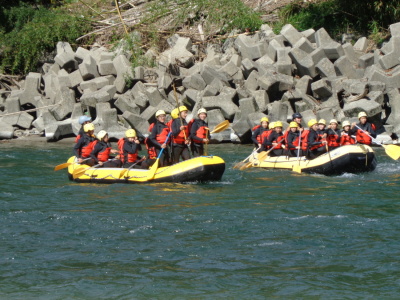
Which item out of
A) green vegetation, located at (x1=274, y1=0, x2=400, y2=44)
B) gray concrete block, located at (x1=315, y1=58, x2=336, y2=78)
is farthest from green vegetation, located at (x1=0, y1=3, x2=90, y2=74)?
gray concrete block, located at (x1=315, y1=58, x2=336, y2=78)

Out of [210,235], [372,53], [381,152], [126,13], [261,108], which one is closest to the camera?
[210,235]

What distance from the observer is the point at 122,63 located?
2286 cm

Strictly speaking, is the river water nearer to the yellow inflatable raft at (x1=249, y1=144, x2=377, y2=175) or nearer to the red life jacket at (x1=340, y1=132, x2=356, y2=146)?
the yellow inflatable raft at (x1=249, y1=144, x2=377, y2=175)

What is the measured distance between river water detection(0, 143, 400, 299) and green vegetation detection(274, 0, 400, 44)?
9.65m

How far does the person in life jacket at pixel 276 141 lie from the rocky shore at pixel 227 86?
2.31 meters

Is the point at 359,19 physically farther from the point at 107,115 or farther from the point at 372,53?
the point at 107,115

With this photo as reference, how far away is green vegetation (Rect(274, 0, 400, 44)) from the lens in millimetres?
22750

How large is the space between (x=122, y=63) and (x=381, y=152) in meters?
8.80

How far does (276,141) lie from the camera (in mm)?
16781

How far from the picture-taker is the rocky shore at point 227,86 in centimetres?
1964

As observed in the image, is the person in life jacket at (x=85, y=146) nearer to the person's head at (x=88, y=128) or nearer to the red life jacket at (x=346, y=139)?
the person's head at (x=88, y=128)

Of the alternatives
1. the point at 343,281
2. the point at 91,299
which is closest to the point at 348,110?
the point at 343,281

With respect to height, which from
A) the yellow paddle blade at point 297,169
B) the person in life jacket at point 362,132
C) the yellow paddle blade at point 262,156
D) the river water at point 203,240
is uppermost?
the person in life jacket at point 362,132

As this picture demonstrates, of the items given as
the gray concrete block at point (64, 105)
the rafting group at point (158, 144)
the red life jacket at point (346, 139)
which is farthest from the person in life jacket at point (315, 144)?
the gray concrete block at point (64, 105)
